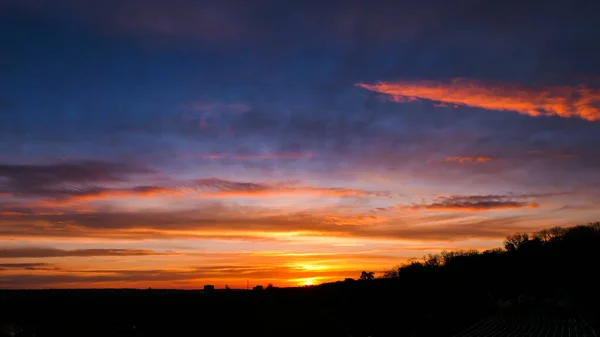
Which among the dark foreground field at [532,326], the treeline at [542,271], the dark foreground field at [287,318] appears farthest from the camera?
the treeline at [542,271]

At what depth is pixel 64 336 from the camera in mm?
26109

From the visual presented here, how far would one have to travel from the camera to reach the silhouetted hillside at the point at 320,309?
3154 centimetres

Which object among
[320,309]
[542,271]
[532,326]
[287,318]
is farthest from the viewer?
[542,271]

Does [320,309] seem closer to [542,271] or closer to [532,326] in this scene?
[532,326]

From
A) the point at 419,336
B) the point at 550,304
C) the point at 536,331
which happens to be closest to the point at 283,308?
the point at 419,336

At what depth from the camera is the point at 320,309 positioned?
43.8m

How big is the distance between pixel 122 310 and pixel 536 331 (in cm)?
2959

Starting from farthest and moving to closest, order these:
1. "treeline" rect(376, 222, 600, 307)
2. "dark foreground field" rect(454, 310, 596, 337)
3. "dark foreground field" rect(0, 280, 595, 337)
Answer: "treeline" rect(376, 222, 600, 307) < "dark foreground field" rect(454, 310, 596, 337) < "dark foreground field" rect(0, 280, 595, 337)

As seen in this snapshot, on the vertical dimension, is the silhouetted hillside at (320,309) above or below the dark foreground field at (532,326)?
above

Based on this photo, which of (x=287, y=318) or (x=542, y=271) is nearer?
(x=287, y=318)

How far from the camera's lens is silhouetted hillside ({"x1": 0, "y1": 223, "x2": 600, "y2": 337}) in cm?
3154

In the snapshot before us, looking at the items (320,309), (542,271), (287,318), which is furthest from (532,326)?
(542,271)

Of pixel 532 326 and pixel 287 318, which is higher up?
pixel 287 318

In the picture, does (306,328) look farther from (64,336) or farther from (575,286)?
(575,286)
